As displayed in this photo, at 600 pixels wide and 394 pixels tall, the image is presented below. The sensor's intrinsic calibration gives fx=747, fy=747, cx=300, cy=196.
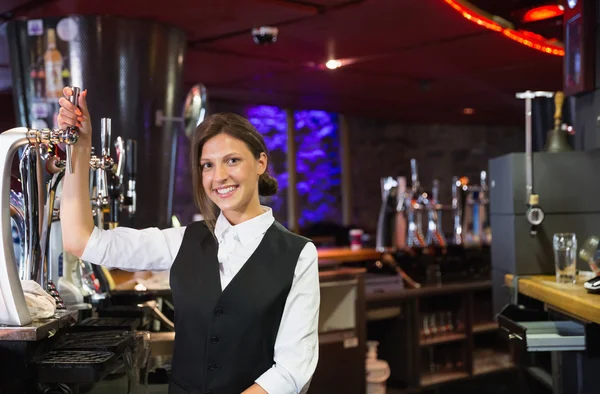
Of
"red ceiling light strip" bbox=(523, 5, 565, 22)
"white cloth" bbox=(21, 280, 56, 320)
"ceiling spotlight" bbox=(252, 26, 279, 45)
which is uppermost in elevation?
"red ceiling light strip" bbox=(523, 5, 565, 22)

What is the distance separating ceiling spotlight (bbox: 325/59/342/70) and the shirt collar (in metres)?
3.91

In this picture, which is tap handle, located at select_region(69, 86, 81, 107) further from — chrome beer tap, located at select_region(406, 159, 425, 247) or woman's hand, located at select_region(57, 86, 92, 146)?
chrome beer tap, located at select_region(406, 159, 425, 247)

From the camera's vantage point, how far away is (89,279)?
2590 mm

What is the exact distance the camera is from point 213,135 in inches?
71.9

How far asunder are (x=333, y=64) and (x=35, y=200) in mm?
4086

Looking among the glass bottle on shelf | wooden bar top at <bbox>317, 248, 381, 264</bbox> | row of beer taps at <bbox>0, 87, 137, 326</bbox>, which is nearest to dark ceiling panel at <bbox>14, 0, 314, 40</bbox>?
the glass bottle on shelf

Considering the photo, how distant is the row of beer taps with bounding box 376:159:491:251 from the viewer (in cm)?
600

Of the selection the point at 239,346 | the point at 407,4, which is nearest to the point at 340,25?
the point at 407,4

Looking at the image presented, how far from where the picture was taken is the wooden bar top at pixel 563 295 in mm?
2377

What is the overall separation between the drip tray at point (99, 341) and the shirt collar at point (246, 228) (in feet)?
1.17

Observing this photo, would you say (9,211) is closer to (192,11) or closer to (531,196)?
(531,196)

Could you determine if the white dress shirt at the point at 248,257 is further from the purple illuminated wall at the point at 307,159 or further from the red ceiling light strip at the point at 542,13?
the purple illuminated wall at the point at 307,159

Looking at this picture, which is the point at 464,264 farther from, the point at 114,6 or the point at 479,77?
the point at 114,6

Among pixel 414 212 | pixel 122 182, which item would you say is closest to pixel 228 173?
pixel 122 182
